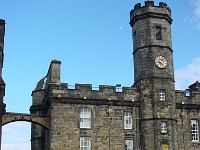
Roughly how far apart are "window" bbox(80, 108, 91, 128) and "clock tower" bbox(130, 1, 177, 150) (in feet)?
15.4

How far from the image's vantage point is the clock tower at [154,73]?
4025 centimetres

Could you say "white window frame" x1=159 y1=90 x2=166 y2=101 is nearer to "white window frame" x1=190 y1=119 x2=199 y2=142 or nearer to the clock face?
the clock face

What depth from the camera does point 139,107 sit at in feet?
136

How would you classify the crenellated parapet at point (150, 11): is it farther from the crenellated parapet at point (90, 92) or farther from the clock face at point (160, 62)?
the crenellated parapet at point (90, 92)

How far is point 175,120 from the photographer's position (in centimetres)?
4134

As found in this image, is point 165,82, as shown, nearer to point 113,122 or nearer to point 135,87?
point 135,87

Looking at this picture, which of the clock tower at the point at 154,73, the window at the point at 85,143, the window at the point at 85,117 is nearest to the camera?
the window at the point at 85,143

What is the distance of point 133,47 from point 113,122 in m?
8.24

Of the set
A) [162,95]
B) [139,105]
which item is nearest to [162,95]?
[162,95]

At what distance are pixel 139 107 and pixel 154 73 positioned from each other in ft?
11.1

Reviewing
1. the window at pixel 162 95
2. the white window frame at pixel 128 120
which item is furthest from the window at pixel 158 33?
the white window frame at pixel 128 120

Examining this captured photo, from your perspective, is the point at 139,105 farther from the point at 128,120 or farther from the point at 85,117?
the point at 85,117

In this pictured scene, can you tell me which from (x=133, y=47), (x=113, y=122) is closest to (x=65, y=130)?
(x=113, y=122)

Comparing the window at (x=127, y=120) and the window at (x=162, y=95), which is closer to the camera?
the window at (x=127, y=120)
